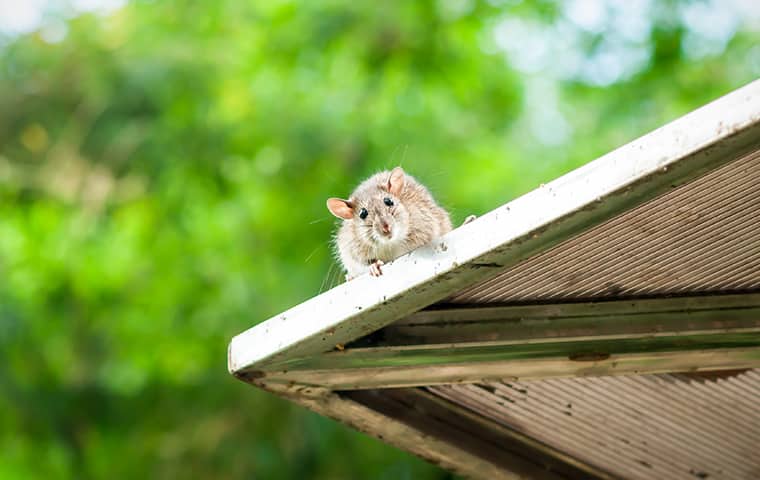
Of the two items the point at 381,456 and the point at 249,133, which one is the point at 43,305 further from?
the point at 381,456

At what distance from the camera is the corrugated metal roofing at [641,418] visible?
2.46 metres

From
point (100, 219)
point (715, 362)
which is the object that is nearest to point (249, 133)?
point (100, 219)

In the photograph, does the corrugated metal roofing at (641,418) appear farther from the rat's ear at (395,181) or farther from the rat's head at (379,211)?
the rat's ear at (395,181)

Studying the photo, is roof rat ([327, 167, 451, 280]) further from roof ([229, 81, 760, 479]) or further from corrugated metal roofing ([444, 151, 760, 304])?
corrugated metal roofing ([444, 151, 760, 304])

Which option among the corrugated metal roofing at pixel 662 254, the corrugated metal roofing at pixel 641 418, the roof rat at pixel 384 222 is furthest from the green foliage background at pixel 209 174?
the corrugated metal roofing at pixel 662 254

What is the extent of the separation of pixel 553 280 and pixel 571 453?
65cm

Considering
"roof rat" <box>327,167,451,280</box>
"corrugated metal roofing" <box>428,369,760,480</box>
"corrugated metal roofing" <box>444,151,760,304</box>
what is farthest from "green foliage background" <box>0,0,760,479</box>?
"corrugated metal roofing" <box>444,151,760,304</box>

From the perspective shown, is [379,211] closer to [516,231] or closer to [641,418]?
[641,418]

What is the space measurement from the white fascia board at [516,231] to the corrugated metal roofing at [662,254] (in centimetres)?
13

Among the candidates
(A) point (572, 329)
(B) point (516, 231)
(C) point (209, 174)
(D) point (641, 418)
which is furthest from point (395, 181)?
(C) point (209, 174)

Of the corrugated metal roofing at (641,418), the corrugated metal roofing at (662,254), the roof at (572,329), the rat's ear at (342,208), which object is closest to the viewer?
the roof at (572,329)

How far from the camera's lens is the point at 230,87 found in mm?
7484

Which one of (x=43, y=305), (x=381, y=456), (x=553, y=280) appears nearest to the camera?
(x=553, y=280)

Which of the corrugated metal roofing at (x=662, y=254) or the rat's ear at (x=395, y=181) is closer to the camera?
the corrugated metal roofing at (x=662, y=254)
